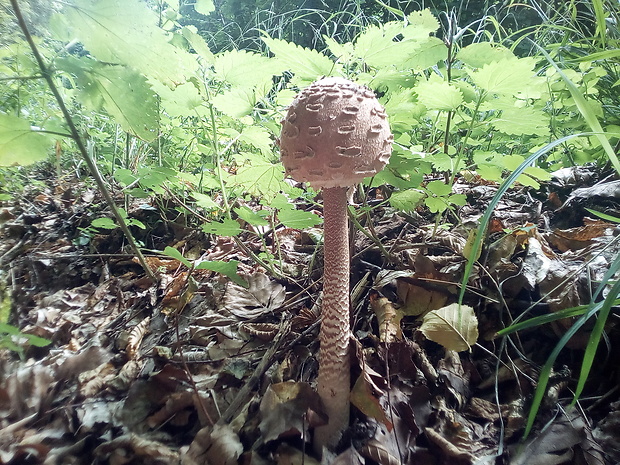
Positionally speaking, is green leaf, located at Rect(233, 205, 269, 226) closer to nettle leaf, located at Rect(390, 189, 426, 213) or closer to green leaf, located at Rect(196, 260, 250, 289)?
green leaf, located at Rect(196, 260, 250, 289)

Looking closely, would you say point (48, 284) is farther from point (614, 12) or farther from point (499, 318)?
point (614, 12)

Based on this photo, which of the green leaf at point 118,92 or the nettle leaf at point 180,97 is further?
the nettle leaf at point 180,97

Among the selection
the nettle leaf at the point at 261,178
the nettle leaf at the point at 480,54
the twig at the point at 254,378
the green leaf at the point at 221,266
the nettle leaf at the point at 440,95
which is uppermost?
the nettle leaf at the point at 480,54

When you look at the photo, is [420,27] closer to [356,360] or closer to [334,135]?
[334,135]

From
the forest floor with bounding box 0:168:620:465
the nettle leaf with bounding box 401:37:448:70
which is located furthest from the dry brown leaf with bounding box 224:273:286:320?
the nettle leaf with bounding box 401:37:448:70

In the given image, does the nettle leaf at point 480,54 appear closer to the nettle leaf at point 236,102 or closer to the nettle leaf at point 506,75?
the nettle leaf at point 506,75

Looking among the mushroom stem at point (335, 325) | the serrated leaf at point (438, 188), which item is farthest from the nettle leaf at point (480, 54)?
the mushroom stem at point (335, 325)
